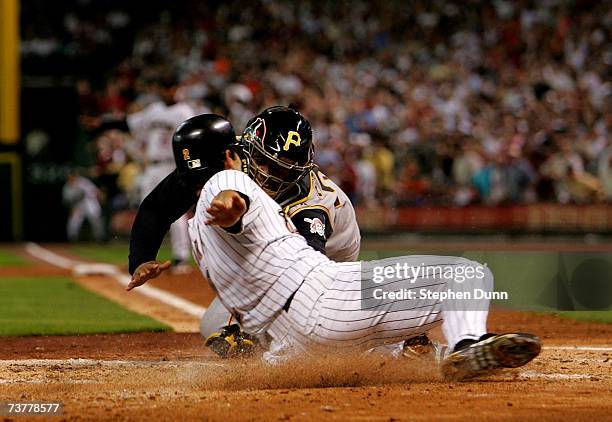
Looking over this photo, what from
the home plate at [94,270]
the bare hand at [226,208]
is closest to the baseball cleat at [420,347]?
the bare hand at [226,208]

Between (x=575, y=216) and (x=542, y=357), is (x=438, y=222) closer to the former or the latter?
(x=575, y=216)

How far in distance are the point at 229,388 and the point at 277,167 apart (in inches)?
42.5

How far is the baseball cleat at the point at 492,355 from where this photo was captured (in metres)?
4.33

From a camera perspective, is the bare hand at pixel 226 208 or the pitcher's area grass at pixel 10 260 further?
the pitcher's area grass at pixel 10 260

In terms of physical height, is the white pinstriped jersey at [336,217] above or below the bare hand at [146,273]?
above

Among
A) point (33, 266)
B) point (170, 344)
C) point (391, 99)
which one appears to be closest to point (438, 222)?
point (391, 99)

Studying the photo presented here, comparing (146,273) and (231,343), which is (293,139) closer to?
(146,273)

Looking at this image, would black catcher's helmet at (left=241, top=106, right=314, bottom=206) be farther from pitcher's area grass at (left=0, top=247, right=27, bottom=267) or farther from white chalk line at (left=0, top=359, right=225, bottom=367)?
pitcher's area grass at (left=0, top=247, right=27, bottom=267)

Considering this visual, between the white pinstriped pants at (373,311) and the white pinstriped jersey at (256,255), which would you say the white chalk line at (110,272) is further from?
the white pinstriped pants at (373,311)

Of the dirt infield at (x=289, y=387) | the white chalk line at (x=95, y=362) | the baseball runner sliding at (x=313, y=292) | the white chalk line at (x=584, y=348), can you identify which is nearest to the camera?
the dirt infield at (x=289, y=387)

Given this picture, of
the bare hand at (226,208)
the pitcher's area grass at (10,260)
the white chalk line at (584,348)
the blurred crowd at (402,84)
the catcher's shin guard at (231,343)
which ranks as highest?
the blurred crowd at (402,84)

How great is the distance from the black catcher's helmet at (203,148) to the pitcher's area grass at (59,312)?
2.22 meters

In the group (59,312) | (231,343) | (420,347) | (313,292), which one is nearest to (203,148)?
(231,343)

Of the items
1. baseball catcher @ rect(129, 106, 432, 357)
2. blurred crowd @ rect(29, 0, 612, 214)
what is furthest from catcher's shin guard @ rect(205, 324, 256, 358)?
blurred crowd @ rect(29, 0, 612, 214)
